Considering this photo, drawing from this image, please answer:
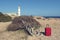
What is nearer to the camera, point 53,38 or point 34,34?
point 53,38

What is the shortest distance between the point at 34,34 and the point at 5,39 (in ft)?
10.9

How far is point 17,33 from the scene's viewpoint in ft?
64.8

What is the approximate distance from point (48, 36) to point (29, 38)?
Answer: 87.6 inches

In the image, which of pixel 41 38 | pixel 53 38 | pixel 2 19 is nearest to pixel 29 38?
pixel 41 38

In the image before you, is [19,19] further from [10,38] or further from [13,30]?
[10,38]

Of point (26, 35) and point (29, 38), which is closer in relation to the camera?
point (29, 38)

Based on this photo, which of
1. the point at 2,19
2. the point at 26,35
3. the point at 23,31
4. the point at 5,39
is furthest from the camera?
the point at 2,19

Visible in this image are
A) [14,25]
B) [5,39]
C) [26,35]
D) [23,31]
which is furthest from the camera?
[14,25]

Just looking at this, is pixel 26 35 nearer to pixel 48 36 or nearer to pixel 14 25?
pixel 48 36

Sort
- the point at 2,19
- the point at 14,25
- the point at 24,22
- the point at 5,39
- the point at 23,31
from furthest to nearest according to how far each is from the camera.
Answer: the point at 2,19 → the point at 24,22 → the point at 14,25 → the point at 23,31 → the point at 5,39

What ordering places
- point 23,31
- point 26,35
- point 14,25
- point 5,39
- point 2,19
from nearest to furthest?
1. point 5,39
2. point 26,35
3. point 23,31
4. point 14,25
5. point 2,19

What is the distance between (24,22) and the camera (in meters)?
23.6

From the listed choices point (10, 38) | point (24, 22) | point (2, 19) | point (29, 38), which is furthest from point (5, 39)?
point (2, 19)

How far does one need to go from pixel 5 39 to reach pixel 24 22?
6.61m
